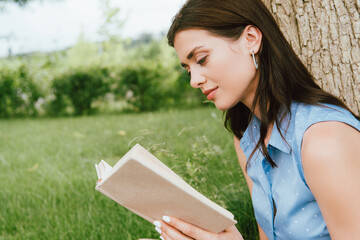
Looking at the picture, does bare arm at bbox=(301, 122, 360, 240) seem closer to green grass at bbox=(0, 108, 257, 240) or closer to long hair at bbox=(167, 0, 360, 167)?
long hair at bbox=(167, 0, 360, 167)

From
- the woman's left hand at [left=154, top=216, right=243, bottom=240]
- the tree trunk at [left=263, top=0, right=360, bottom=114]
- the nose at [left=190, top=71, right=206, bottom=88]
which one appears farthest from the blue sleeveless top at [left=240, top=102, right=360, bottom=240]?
the tree trunk at [left=263, top=0, right=360, bottom=114]

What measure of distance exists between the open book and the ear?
58cm

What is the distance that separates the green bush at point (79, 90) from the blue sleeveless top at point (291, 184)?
8.34 m

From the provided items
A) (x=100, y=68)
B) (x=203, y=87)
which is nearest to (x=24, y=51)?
(x=100, y=68)

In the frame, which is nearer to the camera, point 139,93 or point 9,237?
point 9,237

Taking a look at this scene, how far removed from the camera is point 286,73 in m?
1.46

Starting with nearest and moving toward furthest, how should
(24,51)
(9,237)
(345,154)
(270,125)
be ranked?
(345,154) → (270,125) → (9,237) → (24,51)

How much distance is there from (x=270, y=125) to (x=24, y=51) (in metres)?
15.1

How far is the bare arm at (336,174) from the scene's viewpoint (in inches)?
44.1

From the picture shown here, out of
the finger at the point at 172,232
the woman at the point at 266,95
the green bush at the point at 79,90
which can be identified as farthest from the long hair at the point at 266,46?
the green bush at the point at 79,90

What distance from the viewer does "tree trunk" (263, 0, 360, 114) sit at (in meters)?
1.74

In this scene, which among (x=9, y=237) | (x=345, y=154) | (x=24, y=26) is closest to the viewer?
(x=345, y=154)

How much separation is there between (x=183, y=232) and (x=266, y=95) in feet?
2.03

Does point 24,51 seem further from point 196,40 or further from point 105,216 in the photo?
point 196,40
